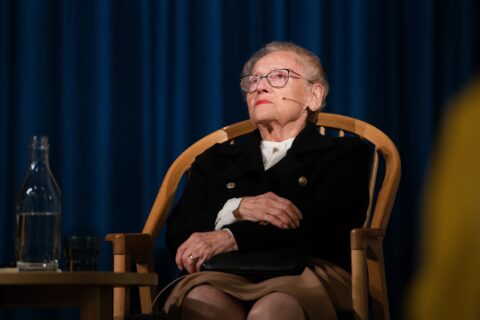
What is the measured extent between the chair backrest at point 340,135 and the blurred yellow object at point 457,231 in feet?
6.20

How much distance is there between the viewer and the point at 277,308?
1.82m

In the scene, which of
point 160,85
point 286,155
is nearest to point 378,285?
point 286,155

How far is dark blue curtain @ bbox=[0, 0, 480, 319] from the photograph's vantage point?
9.18 ft

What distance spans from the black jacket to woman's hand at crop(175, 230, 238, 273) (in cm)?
3

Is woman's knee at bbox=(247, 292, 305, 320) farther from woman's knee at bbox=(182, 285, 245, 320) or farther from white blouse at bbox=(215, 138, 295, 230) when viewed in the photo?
white blouse at bbox=(215, 138, 295, 230)

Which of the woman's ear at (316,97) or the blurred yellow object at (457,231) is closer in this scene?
the blurred yellow object at (457,231)

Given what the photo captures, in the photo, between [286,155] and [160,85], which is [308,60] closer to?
[286,155]

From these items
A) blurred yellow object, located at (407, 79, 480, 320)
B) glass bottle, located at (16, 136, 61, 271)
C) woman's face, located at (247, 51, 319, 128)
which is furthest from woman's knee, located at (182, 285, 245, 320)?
blurred yellow object, located at (407, 79, 480, 320)

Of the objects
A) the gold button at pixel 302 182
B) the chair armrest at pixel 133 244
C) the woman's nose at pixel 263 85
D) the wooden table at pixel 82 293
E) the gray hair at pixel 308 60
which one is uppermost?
the gray hair at pixel 308 60

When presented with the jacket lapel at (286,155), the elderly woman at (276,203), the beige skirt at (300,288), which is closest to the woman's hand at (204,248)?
the elderly woman at (276,203)

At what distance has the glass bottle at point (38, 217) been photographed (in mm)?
1590

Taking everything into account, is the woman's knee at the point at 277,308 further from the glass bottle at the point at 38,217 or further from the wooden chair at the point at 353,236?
the glass bottle at the point at 38,217

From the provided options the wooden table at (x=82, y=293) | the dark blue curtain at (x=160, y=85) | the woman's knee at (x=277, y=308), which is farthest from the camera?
the dark blue curtain at (x=160, y=85)

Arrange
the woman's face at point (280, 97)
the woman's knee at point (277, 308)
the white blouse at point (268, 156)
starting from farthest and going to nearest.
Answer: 1. the woman's face at point (280, 97)
2. the white blouse at point (268, 156)
3. the woman's knee at point (277, 308)
